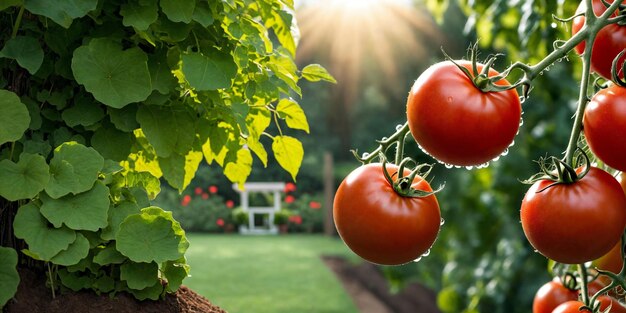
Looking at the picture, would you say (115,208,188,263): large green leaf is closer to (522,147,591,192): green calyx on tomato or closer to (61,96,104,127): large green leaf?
(61,96,104,127): large green leaf

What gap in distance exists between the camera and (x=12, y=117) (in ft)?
2.90

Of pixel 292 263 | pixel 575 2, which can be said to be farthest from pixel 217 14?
pixel 292 263

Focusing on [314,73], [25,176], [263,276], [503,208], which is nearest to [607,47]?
[314,73]

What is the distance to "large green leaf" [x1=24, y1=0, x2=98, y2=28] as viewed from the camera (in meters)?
0.88

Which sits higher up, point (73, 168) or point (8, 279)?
point (73, 168)

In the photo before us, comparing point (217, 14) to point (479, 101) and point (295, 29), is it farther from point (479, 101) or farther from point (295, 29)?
point (479, 101)

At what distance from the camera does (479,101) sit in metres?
0.73

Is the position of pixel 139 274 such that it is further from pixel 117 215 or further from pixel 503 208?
pixel 503 208

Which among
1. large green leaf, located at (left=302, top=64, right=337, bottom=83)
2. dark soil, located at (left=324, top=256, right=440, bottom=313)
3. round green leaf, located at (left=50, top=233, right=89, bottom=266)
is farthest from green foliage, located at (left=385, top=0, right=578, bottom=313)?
round green leaf, located at (left=50, top=233, right=89, bottom=266)

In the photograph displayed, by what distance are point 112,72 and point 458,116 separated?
1.45 ft

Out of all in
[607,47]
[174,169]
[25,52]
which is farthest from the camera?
[174,169]

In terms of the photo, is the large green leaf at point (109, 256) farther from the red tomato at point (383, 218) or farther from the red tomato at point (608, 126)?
the red tomato at point (608, 126)

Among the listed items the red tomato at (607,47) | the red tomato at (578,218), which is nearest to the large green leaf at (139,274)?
the red tomato at (578,218)

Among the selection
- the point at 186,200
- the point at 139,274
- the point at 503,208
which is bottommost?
the point at 186,200
